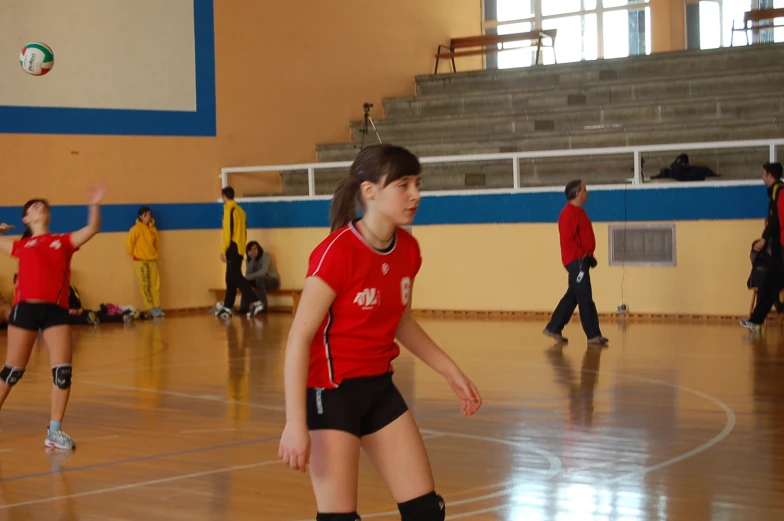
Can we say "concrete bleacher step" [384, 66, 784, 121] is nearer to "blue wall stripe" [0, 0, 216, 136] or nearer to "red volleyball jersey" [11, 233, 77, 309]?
"blue wall stripe" [0, 0, 216, 136]

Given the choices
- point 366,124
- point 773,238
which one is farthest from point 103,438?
point 366,124

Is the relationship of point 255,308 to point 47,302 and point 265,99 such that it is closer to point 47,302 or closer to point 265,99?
point 265,99

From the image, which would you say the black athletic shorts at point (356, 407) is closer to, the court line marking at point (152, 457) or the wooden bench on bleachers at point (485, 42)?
the court line marking at point (152, 457)

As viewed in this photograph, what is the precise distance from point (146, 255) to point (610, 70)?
31.1ft

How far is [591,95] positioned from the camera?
2025 cm

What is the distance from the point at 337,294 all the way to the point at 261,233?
15.3m

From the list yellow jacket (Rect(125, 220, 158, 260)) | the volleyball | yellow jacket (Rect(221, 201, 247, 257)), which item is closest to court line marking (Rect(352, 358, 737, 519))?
the volleyball

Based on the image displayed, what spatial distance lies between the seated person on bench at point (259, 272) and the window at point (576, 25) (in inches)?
383

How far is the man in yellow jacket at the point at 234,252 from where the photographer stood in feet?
58.0

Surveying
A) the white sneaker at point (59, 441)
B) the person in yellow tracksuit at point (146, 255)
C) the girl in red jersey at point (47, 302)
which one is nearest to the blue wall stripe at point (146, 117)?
the person in yellow tracksuit at point (146, 255)

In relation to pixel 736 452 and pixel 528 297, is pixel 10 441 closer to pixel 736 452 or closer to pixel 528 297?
pixel 736 452

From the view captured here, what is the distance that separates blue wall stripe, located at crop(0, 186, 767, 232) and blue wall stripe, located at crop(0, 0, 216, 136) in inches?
49.2

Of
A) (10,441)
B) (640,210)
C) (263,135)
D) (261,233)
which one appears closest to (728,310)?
(640,210)

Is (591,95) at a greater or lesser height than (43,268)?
greater
